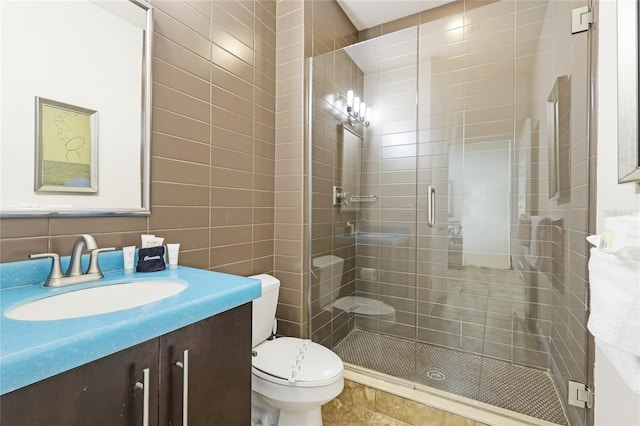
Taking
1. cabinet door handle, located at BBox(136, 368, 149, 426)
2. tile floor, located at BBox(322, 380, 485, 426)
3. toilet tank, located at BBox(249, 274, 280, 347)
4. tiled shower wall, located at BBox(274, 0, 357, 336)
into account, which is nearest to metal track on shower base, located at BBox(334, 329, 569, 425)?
tile floor, located at BBox(322, 380, 485, 426)

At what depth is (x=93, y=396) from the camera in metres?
0.58

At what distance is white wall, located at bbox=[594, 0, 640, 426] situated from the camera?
0.90m

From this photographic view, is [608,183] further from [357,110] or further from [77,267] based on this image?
[77,267]

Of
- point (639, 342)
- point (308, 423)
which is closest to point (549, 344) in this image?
point (308, 423)

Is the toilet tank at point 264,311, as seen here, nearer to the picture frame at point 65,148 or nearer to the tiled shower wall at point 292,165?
the tiled shower wall at point 292,165

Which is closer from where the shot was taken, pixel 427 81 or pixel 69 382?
pixel 69 382

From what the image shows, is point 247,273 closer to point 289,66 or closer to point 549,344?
point 289,66

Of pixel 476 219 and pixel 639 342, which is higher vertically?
pixel 476 219

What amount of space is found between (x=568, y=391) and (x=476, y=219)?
112cm

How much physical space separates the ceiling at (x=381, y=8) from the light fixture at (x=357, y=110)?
682 millimetres

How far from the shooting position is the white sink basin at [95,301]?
0.77 m

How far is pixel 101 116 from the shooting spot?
43.0 inches

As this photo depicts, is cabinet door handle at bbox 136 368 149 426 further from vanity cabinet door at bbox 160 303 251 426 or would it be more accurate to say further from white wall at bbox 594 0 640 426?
white wall at bbox 594 0 640 426

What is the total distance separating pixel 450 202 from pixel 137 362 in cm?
216
